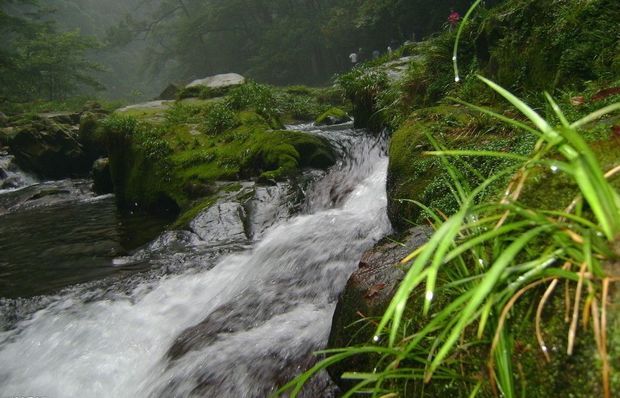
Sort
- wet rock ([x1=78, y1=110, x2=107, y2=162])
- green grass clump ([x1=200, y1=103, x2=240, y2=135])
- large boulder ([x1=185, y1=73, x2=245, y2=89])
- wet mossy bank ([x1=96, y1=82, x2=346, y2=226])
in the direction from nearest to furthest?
wet mossy bank ([x1=96, y1=82, x2=346, y2=226]), green grass clump ([x1=200, y1=103, x2=240, y2=135]), wet rock ([x1=78, y1=110, x2=107, y2=162]), large boulder ([x1=185, y1=73, x2=245, y2=89])

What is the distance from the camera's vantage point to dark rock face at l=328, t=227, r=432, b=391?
1809mm

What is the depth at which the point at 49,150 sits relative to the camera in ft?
42.0

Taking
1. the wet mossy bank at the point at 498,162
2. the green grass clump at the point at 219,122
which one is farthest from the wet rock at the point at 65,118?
the wet mossy bank at the point at 498,162

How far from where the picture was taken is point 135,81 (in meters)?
53.7

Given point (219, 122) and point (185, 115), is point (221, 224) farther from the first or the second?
point (185, 115)

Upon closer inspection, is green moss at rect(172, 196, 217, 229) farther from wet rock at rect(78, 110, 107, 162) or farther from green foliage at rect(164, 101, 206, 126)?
wet rock at rect(78, 110, 107, 162)

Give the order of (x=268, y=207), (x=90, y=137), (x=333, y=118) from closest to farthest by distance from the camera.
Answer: (x=268, y=207) < (x=333, y=118) < (x=90, y=137)

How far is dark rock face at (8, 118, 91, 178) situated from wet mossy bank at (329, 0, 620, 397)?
38.2 ft

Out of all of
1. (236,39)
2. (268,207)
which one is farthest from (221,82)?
(236,39)

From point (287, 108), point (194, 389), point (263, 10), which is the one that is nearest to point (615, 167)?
point (194, 389)

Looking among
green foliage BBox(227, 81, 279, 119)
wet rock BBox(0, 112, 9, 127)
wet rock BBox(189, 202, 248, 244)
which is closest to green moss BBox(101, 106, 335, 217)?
wet rock BBox(189, 202, 248, 244)

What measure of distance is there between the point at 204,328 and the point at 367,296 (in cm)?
167

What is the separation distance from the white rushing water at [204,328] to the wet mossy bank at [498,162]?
24.4 inches

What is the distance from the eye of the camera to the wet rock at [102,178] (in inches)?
394
